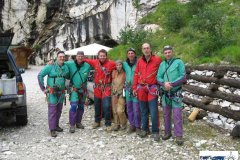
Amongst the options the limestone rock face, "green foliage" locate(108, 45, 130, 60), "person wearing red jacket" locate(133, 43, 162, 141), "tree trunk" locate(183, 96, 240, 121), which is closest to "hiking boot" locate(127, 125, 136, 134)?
"person wearing red jacket" locate(133, 43, 162, 141)

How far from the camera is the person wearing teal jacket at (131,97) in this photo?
7660 millimetres

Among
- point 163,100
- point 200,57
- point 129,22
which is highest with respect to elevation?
point 129,22

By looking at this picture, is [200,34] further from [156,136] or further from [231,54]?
[156,136]

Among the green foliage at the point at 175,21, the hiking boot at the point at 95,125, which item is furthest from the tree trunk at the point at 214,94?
the green foliage at the point at 175,21

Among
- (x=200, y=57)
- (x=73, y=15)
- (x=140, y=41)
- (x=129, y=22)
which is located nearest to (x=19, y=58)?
(x=73, y=15)

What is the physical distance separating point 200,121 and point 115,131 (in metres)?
2.21

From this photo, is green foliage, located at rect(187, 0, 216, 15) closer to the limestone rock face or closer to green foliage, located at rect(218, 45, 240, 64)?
the limestone rock face

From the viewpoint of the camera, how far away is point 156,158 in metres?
6.08

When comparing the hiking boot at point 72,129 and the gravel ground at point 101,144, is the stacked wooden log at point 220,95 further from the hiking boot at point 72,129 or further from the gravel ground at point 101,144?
the hiking boot at point 72,129

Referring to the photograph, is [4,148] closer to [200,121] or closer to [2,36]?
[2,36]

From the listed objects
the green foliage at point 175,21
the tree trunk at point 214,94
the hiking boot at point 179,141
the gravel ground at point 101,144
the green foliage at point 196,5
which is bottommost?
the gravel ground at point 101,144

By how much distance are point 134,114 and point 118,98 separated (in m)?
0.67

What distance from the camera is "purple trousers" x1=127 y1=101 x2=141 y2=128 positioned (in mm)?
7652

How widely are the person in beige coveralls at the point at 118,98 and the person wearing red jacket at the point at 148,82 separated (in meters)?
0.80
